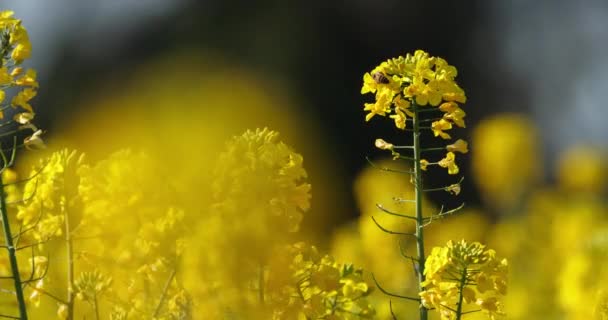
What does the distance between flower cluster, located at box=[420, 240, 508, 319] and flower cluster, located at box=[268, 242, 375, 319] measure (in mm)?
253

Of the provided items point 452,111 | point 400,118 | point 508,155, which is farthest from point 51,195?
point 508,155

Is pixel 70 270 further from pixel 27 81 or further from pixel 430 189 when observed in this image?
pixel 430 189

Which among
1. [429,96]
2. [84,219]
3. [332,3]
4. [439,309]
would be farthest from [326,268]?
[332,3]

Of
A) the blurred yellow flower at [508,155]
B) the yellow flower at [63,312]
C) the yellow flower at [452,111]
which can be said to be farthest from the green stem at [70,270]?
the blurred yellow flower at [508,155]

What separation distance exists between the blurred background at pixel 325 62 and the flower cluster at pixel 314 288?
12.5 m

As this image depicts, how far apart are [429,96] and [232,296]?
1.04m

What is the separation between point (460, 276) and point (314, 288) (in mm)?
493

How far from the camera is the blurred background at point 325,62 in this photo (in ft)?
60.0

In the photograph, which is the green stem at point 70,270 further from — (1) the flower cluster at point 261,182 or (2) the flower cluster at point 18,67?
(1) the flower cluster at point 261,182

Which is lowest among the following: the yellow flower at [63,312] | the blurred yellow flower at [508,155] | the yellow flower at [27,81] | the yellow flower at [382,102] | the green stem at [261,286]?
the blurred yellow flower at [508,155]

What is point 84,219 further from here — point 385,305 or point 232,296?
point 385,305

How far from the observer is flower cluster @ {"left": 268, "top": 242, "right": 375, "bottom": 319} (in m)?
3.39

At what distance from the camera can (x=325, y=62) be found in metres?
19.9

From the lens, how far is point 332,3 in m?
21.0
